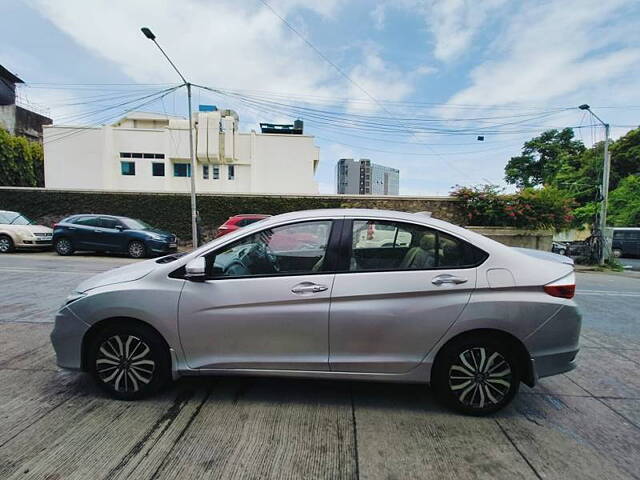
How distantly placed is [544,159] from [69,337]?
56108mm

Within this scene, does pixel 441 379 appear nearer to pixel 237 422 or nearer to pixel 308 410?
pixel 308 410

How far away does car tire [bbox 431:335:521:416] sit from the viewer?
2.68 meters

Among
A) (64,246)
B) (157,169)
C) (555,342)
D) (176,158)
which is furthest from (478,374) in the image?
(157,169)

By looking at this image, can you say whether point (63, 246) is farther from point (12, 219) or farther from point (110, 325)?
point (110, 325)

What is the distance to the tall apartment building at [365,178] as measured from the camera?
41.2m

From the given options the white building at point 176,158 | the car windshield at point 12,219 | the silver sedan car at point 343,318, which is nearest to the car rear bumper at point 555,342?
the silver sedan car at point 343,318

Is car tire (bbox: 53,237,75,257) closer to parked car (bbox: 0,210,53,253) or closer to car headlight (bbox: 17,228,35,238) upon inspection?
parked car (bbox: 0,210,53,253)

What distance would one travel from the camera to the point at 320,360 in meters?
2.71

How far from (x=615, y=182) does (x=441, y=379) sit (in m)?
47.1

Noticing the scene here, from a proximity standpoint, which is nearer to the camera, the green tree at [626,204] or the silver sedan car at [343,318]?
the silver sedan car at [343,318]

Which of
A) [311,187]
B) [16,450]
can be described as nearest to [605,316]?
[16,450]

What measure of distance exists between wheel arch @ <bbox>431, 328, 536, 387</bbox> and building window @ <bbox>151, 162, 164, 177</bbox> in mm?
28997

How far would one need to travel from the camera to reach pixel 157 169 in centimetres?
2762

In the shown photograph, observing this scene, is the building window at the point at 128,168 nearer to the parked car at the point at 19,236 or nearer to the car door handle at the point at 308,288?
the parked car at the point at 19,236
